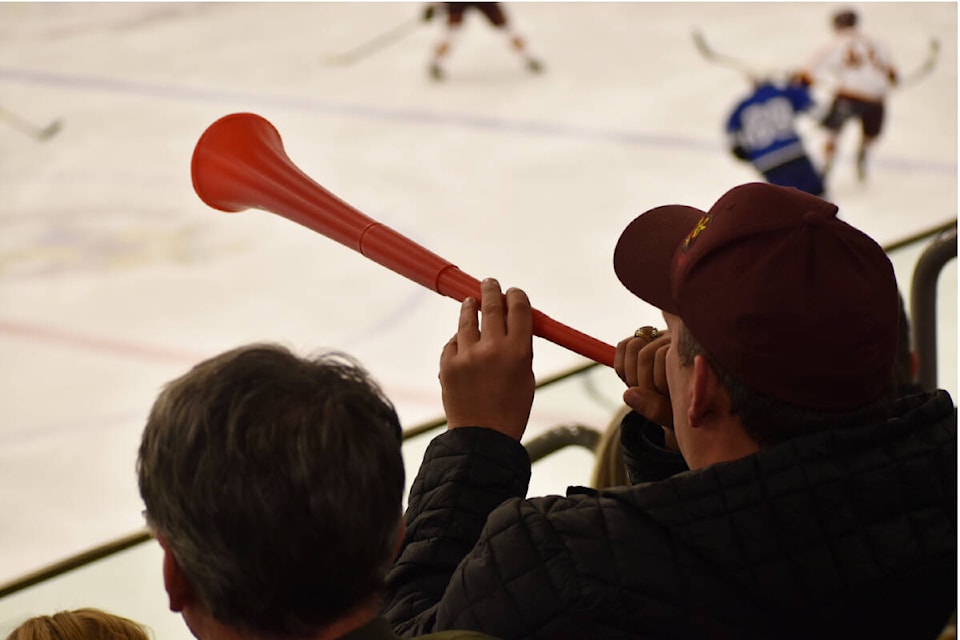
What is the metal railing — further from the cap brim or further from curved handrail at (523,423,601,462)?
the cap brim

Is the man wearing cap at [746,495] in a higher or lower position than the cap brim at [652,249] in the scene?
lower

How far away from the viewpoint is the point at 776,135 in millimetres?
4645

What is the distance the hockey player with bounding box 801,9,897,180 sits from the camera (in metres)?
5.03

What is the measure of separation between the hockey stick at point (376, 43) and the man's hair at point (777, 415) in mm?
5932

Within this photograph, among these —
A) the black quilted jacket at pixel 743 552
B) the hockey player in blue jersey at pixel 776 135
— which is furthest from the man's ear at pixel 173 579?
the hockey player in blue jersey at pixel 776 135

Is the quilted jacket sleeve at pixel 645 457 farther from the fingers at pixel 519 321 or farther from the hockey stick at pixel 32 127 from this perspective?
the hockey stick at pixel 32 127

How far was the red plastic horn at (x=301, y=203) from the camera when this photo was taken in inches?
41.8

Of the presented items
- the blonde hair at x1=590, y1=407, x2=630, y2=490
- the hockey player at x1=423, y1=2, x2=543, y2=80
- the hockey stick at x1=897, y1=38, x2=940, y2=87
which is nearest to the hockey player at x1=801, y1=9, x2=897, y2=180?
the hockey stick at x1=897, y1=38, x2=940, y2=87

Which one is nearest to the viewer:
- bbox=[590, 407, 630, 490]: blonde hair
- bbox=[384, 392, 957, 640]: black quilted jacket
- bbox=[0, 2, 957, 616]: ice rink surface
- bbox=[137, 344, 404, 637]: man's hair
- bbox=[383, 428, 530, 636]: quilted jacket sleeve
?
bbox=[137, 344, 404, 637]: man's hair

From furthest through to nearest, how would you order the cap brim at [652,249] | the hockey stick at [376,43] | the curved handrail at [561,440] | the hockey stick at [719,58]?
the hockey stick at [376,43] < the hockey stick at [719,58] < the curved handrail at [561,440] < the cap brim at [652,249]

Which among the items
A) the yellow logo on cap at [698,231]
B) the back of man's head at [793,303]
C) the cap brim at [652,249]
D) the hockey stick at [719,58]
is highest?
the hockey stick at [719,58]

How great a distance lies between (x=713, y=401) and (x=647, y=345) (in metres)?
0.12

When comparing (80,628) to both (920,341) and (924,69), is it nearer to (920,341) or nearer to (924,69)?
(920,341)

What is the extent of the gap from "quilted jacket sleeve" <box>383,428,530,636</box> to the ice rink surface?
33.7 inches
